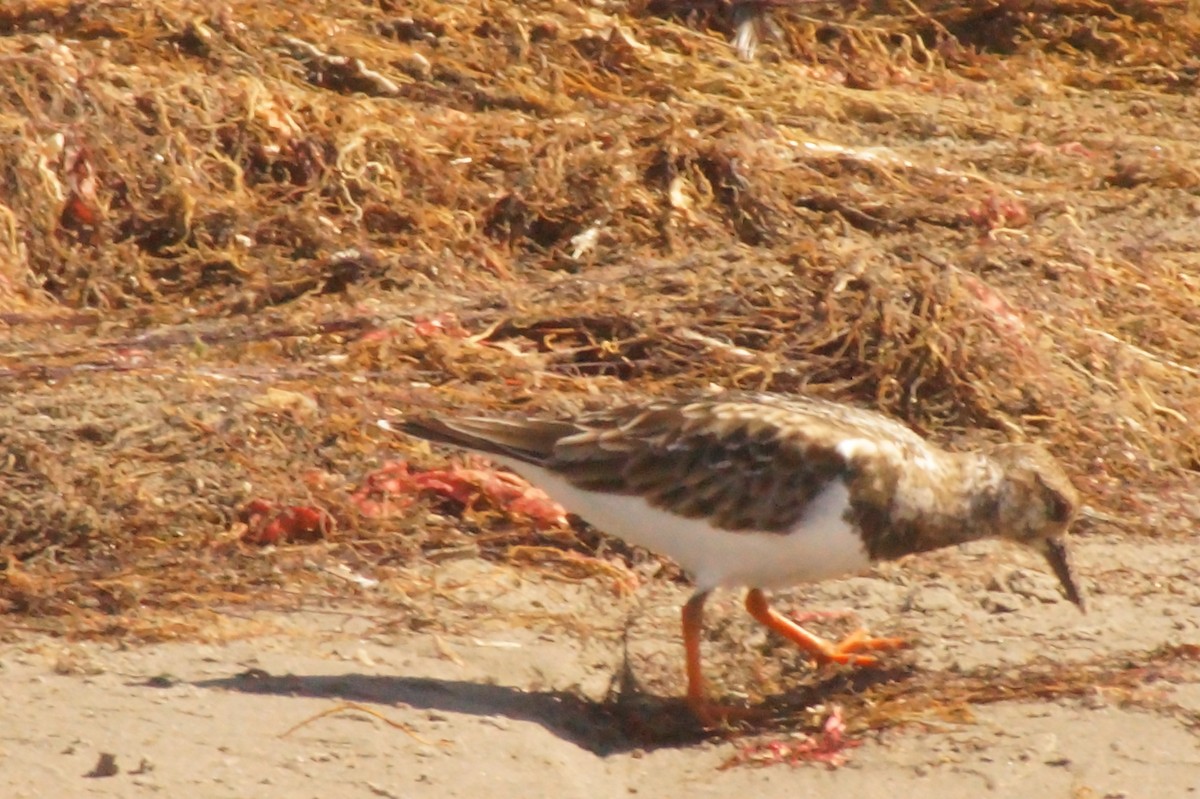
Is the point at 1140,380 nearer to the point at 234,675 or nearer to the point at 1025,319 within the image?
the point at 1025,319

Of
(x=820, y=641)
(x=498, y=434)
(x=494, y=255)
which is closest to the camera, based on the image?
(x=498, y=434)

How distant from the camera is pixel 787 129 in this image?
28.2 ft

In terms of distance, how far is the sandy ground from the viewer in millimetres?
4320

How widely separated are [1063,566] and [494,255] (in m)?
2.87

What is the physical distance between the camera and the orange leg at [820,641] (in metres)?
5.11

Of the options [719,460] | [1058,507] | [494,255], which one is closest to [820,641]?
[719,460]

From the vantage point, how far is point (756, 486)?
16.0ft

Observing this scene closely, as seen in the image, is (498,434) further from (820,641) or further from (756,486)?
(820,641)

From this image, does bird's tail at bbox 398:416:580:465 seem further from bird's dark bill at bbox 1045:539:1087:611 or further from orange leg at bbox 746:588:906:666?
bird's dark bill at bbox 1045:539:1087:611

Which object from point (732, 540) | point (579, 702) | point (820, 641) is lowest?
point (579, 702)

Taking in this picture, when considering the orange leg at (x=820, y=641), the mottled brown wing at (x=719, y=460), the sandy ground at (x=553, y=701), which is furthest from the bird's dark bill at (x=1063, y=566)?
the mottled brown wing at (x=719, y=460)

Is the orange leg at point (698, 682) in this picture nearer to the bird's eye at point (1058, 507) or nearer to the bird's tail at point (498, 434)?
the bird's tail at point (498, 434)

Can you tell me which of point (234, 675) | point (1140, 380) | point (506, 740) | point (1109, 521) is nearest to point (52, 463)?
point (234, 675)

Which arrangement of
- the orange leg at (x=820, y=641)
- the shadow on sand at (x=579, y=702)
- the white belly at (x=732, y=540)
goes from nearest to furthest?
the shadow on sand at (x=579, y=702) → the white belly at (x=732, y=540) → the orange leg at (x=820, y=641)
